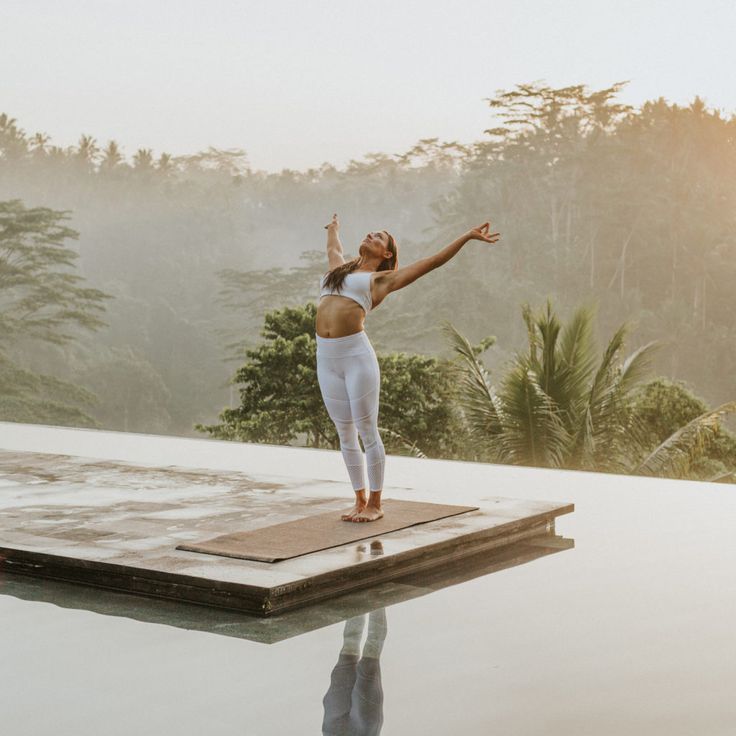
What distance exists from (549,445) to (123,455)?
153 inches

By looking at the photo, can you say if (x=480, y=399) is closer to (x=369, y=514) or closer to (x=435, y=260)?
(x=369, y=514)

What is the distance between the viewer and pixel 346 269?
4.75 m

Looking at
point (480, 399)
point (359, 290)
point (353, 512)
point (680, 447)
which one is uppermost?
point (359, 290)

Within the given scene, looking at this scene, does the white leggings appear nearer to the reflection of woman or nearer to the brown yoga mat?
the brown yoga mat

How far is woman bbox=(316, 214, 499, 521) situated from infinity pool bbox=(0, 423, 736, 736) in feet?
2.56

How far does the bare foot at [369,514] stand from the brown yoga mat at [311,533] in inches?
0.7

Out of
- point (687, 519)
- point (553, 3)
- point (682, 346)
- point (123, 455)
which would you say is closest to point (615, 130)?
point (553, 3)

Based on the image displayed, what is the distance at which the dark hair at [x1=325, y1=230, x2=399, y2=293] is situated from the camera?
15.5 feet

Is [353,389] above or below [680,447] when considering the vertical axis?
above

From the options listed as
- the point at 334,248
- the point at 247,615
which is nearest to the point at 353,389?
the point at 334,248

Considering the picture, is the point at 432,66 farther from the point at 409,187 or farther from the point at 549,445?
the point at 549,445

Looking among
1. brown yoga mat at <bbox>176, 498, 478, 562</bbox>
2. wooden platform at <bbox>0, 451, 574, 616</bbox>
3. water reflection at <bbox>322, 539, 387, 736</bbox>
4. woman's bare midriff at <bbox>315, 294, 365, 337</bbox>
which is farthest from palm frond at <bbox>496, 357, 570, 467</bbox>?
water reflection at <bbox>322, 539, 387, 736</bbox>

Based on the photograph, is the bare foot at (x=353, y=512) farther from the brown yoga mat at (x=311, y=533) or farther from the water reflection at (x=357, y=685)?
the water reflection at (x=357, y=685)

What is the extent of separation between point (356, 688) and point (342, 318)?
1919 millimetres
